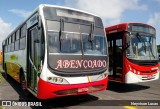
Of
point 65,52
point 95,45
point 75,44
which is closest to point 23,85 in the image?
point 65,52

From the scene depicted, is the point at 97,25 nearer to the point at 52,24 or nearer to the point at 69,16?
the point at 69,16

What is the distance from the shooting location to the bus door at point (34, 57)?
796 centimetres

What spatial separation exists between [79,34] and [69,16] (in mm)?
697

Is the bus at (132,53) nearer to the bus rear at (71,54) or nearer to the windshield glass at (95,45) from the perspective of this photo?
the windshield glass at (95,45)

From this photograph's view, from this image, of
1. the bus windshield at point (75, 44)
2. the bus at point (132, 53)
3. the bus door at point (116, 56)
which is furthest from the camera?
the bus door at point (116, 56)

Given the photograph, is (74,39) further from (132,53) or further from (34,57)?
(132,53)

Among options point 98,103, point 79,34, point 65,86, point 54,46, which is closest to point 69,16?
point 79,34

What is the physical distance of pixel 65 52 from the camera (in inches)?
301

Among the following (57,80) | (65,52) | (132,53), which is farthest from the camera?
(132,53)

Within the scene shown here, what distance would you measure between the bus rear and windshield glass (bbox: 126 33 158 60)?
2.54m

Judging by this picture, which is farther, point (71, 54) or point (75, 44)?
point (75, 44)

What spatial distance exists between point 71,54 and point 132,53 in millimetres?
4080

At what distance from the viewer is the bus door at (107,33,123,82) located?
443 inches

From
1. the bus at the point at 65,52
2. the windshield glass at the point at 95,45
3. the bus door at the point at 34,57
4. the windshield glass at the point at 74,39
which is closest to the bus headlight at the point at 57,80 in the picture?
the bus at the point at 65,52
